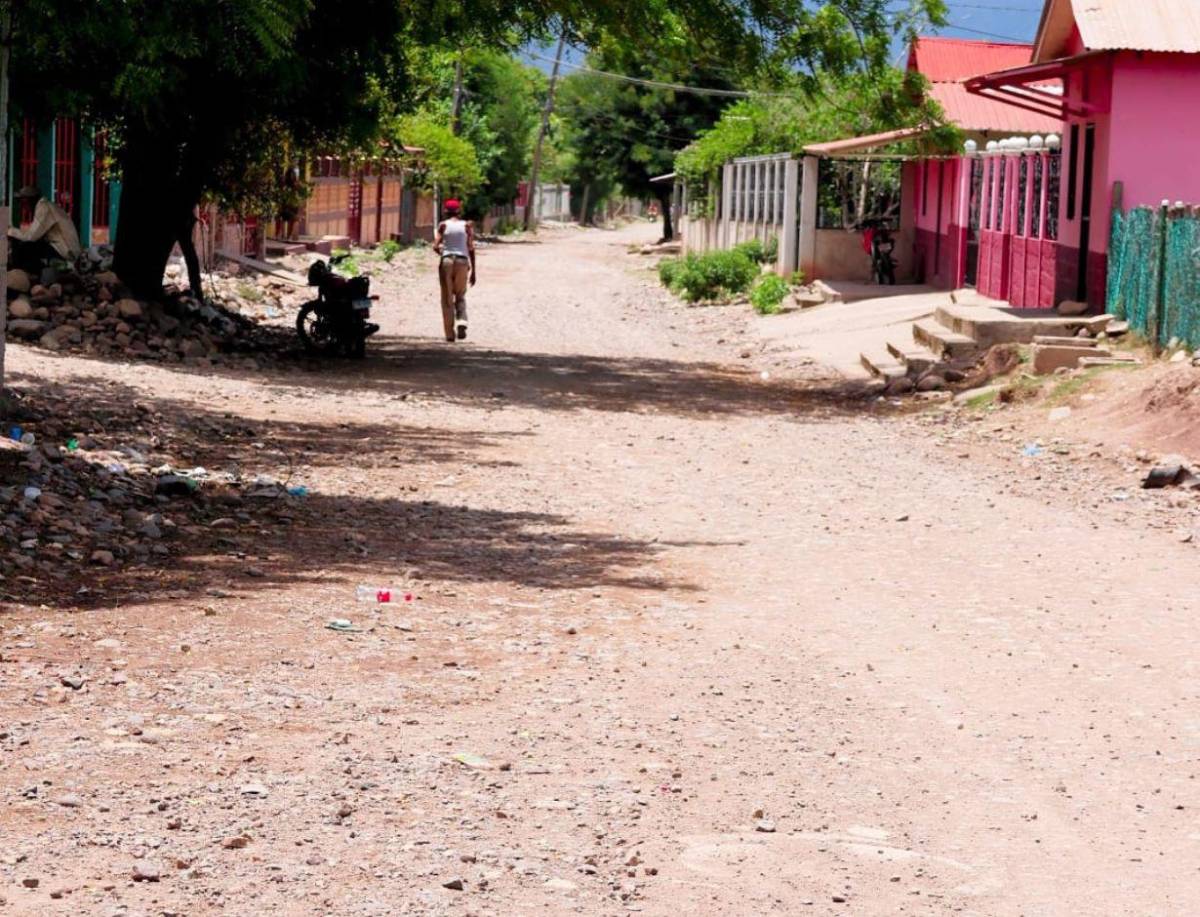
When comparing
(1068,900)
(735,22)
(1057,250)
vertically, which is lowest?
(1068,900)

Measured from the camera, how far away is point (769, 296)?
33875 mm

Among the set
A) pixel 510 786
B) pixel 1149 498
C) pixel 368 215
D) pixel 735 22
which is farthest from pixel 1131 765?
pixel 368 215

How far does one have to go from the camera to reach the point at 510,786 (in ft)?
18.7

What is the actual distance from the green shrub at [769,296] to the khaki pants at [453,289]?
9.80 m

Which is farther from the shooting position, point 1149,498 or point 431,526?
point 1149,498

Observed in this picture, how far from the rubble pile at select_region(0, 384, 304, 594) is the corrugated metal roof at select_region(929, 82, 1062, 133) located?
24289 millimetres

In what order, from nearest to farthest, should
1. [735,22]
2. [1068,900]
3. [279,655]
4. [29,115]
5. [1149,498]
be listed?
[1068,900] → [279,655] → [1149,498] → [29,115] → [735,22]

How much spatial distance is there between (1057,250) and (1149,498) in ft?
38.2

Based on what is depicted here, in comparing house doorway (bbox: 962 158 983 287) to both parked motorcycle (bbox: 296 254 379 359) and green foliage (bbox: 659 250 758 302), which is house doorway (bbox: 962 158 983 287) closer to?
green foliage (bbox: 659 250 758 302)

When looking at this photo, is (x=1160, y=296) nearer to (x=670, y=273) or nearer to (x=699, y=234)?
(x=670, y=273)

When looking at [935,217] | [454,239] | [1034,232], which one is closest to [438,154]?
[935,217]

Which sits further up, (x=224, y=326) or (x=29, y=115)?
(x=29, y=115)

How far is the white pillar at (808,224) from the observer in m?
37.7

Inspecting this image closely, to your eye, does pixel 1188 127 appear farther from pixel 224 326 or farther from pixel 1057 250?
pixel 224 326
